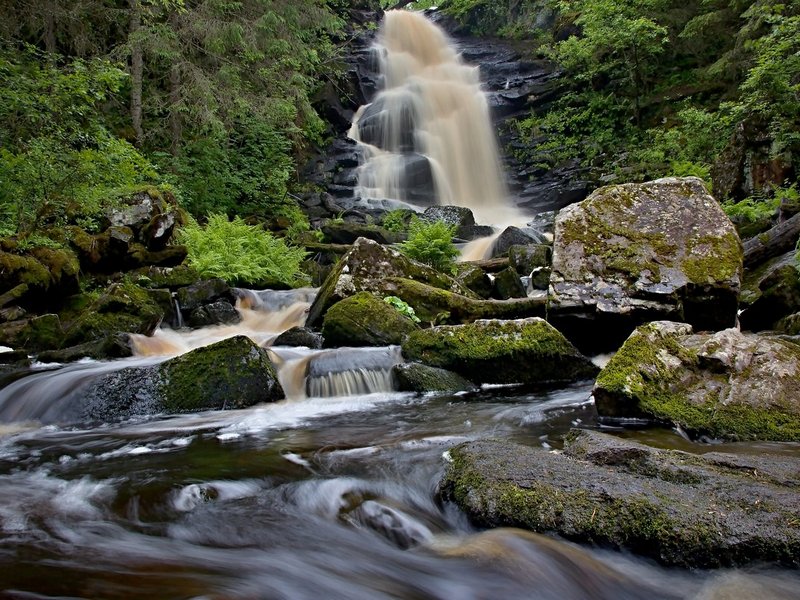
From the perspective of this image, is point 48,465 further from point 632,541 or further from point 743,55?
point 743,55

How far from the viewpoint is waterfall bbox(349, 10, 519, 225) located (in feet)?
70.3

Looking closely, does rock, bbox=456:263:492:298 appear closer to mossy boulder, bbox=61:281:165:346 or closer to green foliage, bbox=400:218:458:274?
green foliage, bbox=400:218:458:274

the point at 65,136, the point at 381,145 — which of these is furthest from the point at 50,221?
the point at 381,145

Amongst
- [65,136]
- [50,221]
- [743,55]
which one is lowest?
[50,221]

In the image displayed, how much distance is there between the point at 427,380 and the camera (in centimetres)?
602

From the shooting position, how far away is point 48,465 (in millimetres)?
3891

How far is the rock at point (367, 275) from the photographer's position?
8.25 metres

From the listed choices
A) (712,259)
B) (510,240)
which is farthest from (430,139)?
(712,259)

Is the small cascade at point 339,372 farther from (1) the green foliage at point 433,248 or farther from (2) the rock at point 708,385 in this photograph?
(1) the green foliage at point 433,248

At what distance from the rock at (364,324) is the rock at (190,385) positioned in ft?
4.84

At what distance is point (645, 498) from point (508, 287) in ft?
26.2

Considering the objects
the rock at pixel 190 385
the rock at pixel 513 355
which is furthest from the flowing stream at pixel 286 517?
the rock at pixel 513 355

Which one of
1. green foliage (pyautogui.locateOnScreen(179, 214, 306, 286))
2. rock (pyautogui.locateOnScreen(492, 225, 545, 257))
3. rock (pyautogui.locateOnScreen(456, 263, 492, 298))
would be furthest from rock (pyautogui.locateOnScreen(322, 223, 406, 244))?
rock (pyautogui.locateOnScreen(456, 263, 492, 298))

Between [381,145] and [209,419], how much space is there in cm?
2011
